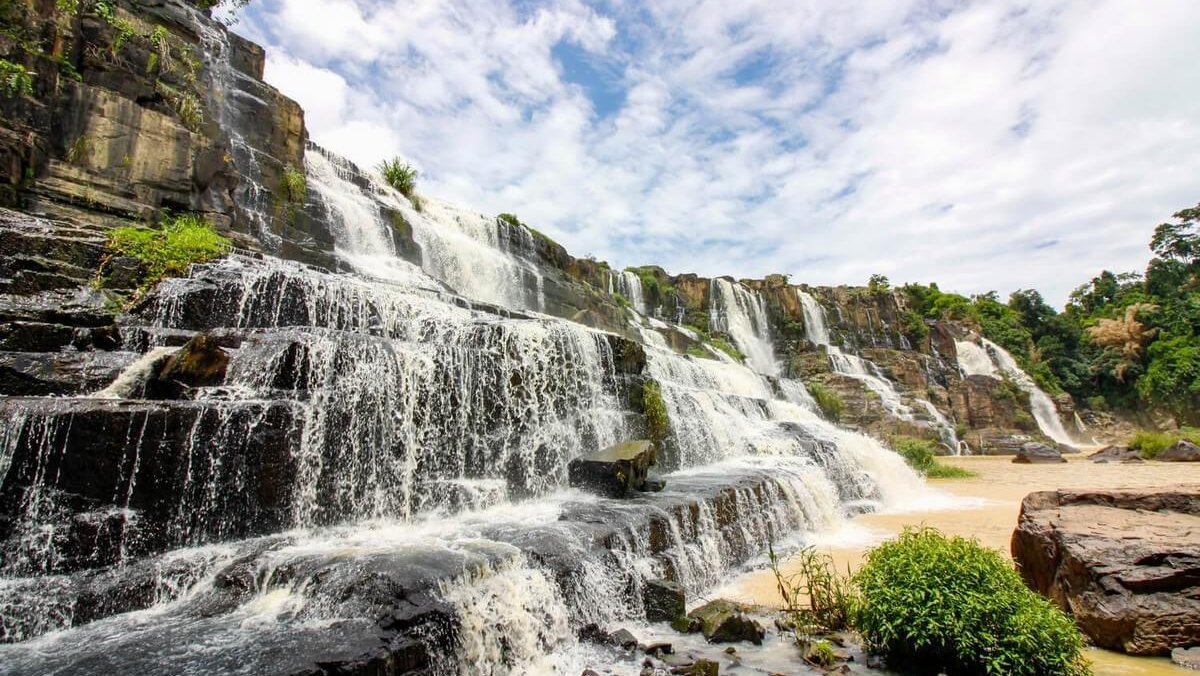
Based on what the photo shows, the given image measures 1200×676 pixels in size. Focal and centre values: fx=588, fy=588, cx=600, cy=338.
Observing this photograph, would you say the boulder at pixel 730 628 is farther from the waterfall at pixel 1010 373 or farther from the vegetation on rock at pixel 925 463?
the waterfall at pixel 1010 373

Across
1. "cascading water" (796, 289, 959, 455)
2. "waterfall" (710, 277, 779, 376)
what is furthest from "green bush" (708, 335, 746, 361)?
"cascading water" (796, 289, 959, 455)

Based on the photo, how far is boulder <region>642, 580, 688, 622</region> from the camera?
6.05m

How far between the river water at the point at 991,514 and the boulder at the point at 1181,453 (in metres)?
1.08

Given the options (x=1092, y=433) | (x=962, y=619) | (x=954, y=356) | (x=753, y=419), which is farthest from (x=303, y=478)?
(x=1092, y=433)

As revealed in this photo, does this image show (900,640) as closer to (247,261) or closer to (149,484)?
(149,484)

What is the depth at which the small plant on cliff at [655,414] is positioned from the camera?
1230cm

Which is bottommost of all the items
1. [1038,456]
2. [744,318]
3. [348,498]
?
[1038,456]

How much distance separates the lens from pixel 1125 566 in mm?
5113

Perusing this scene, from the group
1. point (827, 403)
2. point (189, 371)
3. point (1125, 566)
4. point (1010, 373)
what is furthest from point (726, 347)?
point (189, 371)

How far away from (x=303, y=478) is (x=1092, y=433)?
46.2m

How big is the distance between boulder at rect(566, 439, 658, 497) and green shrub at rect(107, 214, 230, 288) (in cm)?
724

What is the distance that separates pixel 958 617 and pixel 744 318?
31999 mm

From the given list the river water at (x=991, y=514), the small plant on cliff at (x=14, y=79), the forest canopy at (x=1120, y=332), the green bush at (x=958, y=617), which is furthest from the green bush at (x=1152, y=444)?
Answer: the small plant on cliff at (x=14, y=79)

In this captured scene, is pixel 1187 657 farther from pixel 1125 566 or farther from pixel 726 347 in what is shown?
pixel 726 347
